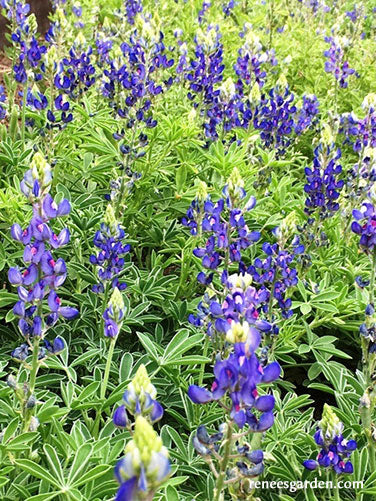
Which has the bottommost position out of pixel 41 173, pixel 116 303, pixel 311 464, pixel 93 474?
pixel 311 464

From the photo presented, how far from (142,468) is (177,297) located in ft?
6.36

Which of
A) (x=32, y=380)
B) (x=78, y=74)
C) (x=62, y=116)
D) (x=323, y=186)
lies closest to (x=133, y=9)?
(x=78, y=74)

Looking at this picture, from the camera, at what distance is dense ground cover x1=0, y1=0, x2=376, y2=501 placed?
5.40 ft

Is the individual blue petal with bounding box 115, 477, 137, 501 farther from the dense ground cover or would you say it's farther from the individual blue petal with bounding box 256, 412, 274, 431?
the individual blue petal with bounding box 256, 412, 274, 431

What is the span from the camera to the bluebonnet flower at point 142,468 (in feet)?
2.90

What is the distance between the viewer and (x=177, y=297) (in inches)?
111

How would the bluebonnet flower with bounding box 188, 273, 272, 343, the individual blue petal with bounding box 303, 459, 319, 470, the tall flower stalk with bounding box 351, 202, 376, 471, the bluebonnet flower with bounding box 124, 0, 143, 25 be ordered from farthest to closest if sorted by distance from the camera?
the bluebonnet flower with bounding box 124, 0, 143, 25 → the tall flower stalk with bounding box 351, 202, 376, 471 → the individual blue petal with bounding box 303, 459, 319, 470 → the bluebonnet flower with bounding box 188, 273, 272, 343

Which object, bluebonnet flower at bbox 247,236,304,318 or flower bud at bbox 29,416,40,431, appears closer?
flower bud at bbox 29,416,40,431

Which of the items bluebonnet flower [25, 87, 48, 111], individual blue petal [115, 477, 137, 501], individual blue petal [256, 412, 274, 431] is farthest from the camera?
bluebonnet flower [25, 87, 48, 111]

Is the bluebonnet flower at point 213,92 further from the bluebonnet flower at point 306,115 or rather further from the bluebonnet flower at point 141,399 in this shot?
the bluebonnet flower at point 141,399

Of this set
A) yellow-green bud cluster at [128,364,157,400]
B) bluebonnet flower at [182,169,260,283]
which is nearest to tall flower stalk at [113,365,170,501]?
yellow-green bud cluster at [128,364,157,400]

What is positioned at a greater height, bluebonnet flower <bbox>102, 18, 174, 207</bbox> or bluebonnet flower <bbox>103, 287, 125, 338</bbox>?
bluebonnet flower <bbox>102, 18, 174, 207</bbox>

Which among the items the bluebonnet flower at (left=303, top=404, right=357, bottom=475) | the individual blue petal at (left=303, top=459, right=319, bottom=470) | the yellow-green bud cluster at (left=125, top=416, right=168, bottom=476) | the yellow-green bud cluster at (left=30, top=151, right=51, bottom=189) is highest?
the yellow-green bud cluster at (left=125, top=416, right=168, bottom=476)

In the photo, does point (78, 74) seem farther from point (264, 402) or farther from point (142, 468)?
point (142, 468)
